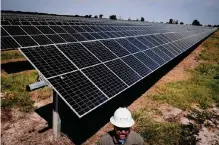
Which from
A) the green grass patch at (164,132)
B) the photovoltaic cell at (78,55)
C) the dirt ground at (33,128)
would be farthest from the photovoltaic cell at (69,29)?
the green grass patch at (164,132)

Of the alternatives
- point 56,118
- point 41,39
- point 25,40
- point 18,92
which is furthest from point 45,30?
point 56,118

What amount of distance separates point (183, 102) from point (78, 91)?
7036 mm

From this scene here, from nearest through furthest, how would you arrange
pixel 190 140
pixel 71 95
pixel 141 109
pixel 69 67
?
pixel 71 95 → pixel 69 67 → pixel 190 140 → pixel 141 109

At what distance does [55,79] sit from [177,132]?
5258 mm

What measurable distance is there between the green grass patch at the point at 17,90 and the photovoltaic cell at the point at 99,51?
12.4 ft

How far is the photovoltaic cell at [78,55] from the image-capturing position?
8.20 metres

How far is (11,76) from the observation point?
46.7 ft

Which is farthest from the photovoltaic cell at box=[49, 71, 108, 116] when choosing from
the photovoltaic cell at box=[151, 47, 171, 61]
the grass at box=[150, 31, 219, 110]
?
the photovoltaic cell at box=[151, 47, 171, 61]

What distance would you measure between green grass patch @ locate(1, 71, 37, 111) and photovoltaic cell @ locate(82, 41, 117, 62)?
3788 millimetres

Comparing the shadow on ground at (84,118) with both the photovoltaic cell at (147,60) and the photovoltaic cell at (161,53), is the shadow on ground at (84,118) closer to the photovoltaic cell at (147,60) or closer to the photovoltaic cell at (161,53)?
the photovoltaic cell at (147,60)

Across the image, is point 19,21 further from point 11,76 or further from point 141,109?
point 141,109

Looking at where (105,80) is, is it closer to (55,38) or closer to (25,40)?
(25,40)

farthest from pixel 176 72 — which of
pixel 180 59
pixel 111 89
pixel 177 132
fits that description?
pixel 111 89

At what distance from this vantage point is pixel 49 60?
289 inches
